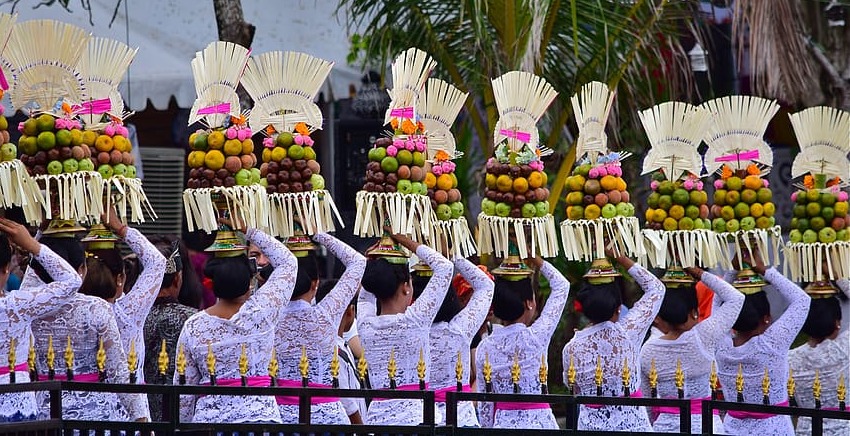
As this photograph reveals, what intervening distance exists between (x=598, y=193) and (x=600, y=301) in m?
0.57

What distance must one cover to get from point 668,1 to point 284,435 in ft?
15.2

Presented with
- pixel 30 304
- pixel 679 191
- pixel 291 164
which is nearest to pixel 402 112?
pixel 291 164

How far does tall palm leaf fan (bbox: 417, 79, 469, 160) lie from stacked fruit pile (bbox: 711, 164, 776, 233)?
4.71ft

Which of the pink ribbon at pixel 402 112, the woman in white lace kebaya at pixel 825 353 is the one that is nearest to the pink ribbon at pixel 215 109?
the pink ribbon at pixel 402 112

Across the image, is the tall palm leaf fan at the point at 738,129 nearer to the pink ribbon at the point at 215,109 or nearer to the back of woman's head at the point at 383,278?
the back of woman's head at the point at 383,278

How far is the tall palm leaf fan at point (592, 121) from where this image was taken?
6.94 m

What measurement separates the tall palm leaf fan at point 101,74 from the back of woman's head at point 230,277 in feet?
2.61

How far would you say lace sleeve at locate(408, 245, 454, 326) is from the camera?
20.4ft

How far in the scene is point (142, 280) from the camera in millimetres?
6109

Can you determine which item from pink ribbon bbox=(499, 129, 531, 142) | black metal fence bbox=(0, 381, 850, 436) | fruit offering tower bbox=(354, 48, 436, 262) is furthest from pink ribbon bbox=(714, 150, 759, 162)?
black metal fence bbox=(0, 381, 850, 436)

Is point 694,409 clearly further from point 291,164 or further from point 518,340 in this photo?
point 291,164

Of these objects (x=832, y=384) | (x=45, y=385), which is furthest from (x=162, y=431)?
(x=832, y=384)

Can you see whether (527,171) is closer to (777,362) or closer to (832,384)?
(777,362)

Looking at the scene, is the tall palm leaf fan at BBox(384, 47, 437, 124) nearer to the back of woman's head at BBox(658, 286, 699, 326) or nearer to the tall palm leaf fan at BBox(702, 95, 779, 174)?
the back of woman's head at BBox(658, 286, 699, 326)
